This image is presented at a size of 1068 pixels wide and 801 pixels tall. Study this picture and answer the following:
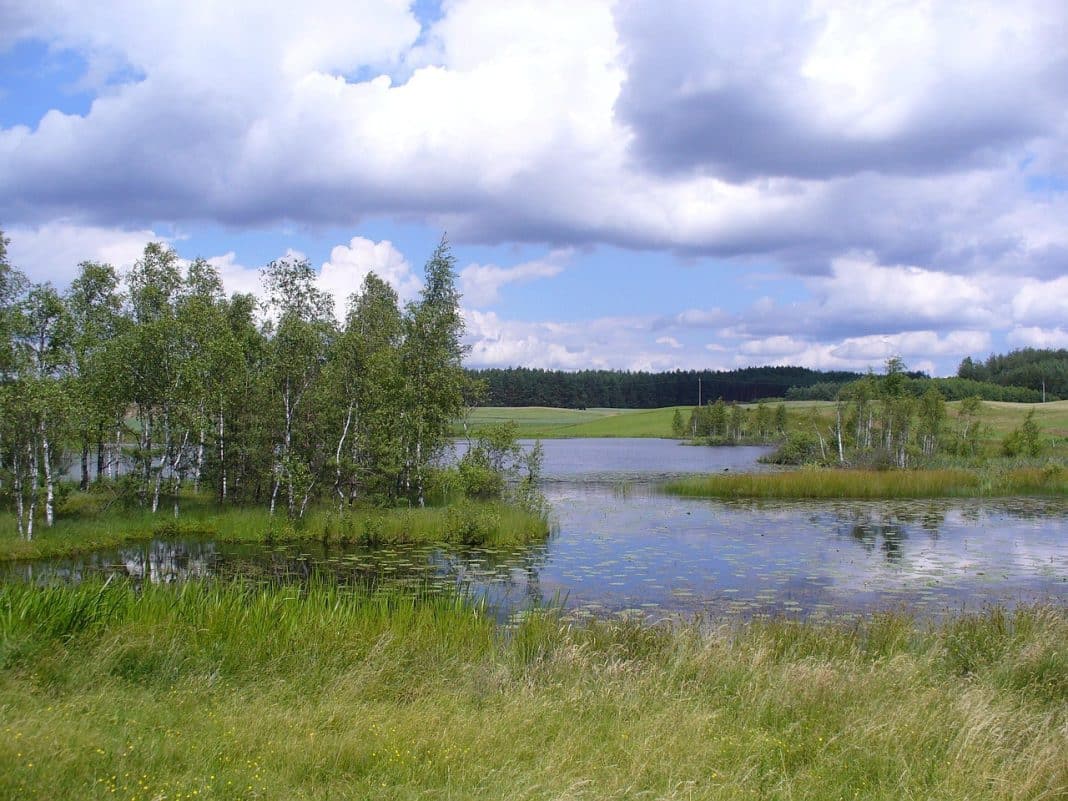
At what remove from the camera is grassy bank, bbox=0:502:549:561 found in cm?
2444

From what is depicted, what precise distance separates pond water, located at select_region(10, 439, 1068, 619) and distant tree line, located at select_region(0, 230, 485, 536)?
4007 mm

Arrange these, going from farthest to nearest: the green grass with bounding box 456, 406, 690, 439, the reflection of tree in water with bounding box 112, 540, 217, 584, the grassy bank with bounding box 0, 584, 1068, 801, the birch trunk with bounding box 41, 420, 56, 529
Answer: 1. the green grass with bounding box 456, 406, 690, 439
2. the birch trunk with bounding box 41, 420, 56, 529
3. the reflection of tree in water with bounding box 112, 540, 217, 584
4. the grassy bank with bounding box 0, 584, 1068, 801

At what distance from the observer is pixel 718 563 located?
69.4 feet

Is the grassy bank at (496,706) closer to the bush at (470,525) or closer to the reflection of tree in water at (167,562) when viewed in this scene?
the reflection of tree in water at (167,562)

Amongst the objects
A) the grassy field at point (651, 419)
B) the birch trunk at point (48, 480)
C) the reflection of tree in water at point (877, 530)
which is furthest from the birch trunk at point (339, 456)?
A: the reflection of tree in water at point (877, 530)

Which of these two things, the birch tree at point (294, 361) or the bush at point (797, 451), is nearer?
the birch tree at point (294, 361)

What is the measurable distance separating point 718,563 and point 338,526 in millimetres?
12162

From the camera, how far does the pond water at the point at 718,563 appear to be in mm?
16500

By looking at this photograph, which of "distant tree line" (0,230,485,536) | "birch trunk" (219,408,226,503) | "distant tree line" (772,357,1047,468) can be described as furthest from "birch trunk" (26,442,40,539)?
"distant tree line" (772,357,1047,468)

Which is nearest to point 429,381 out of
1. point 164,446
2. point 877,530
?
point 164,446

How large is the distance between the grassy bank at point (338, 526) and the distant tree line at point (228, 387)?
3.52ft

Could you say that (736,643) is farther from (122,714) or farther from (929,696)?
(122,714)

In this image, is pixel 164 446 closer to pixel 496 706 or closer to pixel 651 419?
pixel 496 706

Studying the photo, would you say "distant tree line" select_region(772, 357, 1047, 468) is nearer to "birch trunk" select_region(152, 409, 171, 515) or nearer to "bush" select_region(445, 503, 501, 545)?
"bush" select_region(445, 503, 501, 545)
